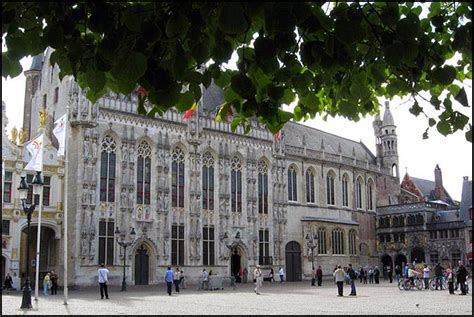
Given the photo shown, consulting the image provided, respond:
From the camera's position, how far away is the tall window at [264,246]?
4687cm

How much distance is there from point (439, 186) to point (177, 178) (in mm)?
43256

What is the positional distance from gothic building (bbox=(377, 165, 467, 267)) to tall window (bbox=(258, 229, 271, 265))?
50.4 ft

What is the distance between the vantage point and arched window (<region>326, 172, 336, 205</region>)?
54.0 m

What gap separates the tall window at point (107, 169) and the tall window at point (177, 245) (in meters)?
5.27

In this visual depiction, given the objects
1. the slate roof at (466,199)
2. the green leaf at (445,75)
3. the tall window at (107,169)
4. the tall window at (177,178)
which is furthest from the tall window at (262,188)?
the green leaf at (445,75)

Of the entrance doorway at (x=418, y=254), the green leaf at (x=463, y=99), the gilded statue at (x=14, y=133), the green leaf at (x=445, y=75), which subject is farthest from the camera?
the entrance doorway at (x=418, y=254)

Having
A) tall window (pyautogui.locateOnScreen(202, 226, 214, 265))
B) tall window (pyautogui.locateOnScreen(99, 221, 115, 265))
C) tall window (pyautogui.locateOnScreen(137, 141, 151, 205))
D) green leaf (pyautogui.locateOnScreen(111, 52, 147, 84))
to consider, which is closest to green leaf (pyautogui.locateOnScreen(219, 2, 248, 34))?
green leaf (pyautogui.locateOnScreen(111, 52, 147, 84))

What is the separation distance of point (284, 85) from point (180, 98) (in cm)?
152

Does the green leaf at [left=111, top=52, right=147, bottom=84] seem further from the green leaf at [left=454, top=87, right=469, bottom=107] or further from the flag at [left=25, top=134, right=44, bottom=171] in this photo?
the flag at [left=25, top=134, right=44, bottom=171]

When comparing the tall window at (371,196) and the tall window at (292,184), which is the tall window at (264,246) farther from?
the tall window at (371,196)

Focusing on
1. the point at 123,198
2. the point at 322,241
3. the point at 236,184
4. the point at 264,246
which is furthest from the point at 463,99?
the point at 322,241

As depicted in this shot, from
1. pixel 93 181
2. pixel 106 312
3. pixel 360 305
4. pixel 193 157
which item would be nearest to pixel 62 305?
pixel 106 312

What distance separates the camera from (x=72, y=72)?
18.4 ft

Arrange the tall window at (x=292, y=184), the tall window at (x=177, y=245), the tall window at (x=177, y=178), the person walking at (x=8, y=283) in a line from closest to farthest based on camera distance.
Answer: the person walking at (x=8, y=283) → the tall window at (x=177, y=245) → the tall window at (x=177, y=178) → the tall window at (x=292, y=184)
